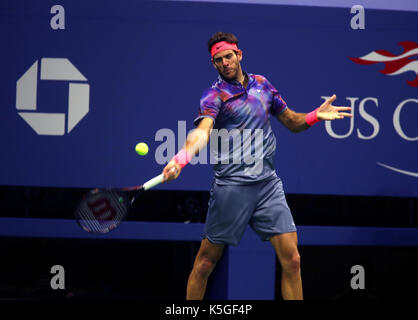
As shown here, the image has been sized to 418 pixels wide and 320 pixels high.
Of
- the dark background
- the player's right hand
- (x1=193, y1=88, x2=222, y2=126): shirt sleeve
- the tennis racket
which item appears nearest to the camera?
the player's right hand

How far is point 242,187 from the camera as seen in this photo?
3.59 meters

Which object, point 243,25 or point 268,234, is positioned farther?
point 243,25

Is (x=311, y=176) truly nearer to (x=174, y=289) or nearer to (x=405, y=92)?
(x=405, y=92)

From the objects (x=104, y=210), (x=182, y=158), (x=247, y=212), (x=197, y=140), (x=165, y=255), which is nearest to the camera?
(x=182, y=158)

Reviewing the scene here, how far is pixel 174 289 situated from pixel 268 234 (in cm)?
189

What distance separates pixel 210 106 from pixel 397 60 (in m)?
1.75

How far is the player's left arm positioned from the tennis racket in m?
1.06

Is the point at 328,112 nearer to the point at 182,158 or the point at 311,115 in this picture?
the point at 311,115

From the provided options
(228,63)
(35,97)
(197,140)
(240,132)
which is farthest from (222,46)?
(35,97)

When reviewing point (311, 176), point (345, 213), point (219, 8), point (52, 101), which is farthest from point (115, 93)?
point (345, 213)

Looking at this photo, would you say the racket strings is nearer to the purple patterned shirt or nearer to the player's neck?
the purple patterned shirt

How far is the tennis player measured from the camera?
11.6 ft

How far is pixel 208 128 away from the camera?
346cm

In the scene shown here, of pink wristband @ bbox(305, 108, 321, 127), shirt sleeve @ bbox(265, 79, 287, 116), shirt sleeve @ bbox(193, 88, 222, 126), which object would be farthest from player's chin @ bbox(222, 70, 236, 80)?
pink wristband @ bbox(305, 108, 321, 127)
